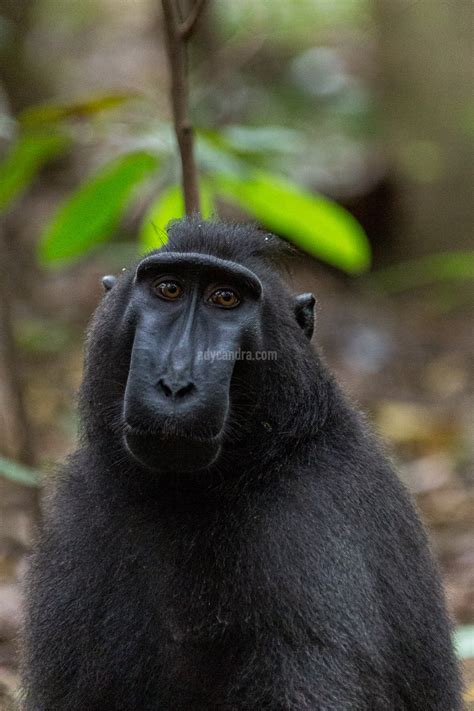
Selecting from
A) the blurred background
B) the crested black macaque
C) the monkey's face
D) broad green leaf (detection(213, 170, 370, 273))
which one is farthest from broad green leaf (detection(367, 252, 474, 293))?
the monkey's face

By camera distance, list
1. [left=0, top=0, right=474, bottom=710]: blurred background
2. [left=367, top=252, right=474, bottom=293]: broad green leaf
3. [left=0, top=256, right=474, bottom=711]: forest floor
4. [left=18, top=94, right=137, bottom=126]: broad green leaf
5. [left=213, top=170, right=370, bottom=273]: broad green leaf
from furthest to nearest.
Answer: [left=367, top=252, right=474, bottom=293]: broad green leaf
[left=0, top=0, right=474, bottom=710]: blurred background
[left=0, top=256, right=474, bottom=711]: forest floor
[left=213, top=170, right=370, bottom=273]: broad green leaf
[left=18, top=94, right=137, bottom=126]: broad green leaf

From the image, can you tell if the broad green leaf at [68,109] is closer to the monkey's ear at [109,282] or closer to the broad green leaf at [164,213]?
the broad green leaf at [164,213]

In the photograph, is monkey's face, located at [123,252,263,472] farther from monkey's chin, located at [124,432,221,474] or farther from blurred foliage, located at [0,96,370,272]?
blurred foliage, located at [0,96,370,272]

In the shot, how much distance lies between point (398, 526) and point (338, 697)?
65 cm

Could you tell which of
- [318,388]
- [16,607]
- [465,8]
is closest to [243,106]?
[465,8]

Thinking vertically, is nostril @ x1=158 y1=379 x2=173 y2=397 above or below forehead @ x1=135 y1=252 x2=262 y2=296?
below

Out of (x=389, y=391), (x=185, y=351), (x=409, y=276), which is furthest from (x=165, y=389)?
(x=409, y=276)

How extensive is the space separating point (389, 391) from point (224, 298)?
526 centimetres

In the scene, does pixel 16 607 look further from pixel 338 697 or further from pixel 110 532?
pixel 338 697

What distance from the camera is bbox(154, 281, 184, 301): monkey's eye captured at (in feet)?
10.4

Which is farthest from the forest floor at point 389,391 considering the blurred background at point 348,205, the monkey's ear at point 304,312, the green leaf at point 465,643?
the monkey's ear at point 304,312

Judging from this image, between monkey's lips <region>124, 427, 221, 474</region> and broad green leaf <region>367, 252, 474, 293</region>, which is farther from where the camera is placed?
broad green leaf <region>367, 252, 474, 293</region>

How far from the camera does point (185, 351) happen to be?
2.95 metres

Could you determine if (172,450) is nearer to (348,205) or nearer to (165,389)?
(165,389)
